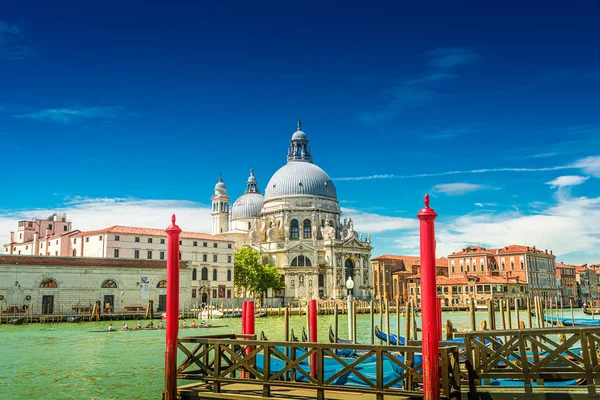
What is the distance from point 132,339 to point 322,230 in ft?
155

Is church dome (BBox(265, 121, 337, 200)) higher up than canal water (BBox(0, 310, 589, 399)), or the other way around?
church dome (BBox(265, 121, 337, 200))

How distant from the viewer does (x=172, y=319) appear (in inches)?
406

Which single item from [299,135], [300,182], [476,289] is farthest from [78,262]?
[299,135]

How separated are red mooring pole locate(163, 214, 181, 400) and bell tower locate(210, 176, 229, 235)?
74.3m

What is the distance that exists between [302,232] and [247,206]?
44.1 ft

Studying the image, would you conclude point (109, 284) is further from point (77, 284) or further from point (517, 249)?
point (517, 249)

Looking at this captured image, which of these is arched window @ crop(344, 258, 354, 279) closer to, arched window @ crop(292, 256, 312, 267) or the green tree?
arched window @ crop(292, 256, 312, 267)

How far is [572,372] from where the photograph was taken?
959 centimetres

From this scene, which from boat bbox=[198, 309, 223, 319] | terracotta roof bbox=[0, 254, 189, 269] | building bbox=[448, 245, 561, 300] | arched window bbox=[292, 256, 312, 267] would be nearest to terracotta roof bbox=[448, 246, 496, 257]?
building bbox=[448, 245, 561, 300]

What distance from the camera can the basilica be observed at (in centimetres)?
7119

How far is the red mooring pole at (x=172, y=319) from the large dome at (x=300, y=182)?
218 ft

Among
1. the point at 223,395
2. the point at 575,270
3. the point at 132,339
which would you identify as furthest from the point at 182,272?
the point at 575,270

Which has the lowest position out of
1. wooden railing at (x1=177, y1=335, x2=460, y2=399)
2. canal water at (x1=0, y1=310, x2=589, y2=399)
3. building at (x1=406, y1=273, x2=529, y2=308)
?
canal water at (x1=0, y1=310, x2=589, y2=399)

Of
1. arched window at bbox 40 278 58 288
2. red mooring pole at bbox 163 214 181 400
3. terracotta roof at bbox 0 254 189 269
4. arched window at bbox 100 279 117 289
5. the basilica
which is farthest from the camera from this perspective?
the basilica
